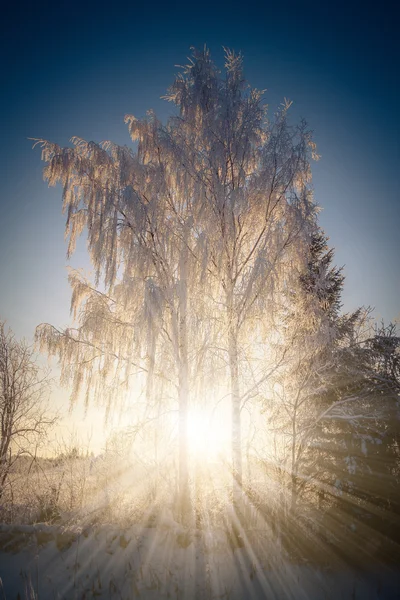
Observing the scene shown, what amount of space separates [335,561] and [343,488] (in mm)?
2290

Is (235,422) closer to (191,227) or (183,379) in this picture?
(183,379)

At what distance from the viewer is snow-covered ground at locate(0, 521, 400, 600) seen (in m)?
3.20

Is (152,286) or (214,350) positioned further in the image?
(214,350)

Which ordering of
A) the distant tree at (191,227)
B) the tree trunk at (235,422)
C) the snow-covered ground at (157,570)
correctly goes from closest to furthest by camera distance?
the snow-covered ground at (157,570), the tree trunk at (235,422), the distant tree at (191,227)

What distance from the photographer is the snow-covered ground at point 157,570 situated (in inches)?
126

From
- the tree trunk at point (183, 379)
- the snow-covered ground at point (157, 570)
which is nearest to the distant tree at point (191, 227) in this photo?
the tree trunk at point (183, 379)

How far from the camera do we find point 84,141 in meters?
5.41

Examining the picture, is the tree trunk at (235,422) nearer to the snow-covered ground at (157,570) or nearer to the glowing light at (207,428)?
the glowing light at (207,428)

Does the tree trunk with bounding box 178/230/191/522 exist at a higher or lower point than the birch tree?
lower

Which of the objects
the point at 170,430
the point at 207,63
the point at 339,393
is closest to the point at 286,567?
the point at 170,430

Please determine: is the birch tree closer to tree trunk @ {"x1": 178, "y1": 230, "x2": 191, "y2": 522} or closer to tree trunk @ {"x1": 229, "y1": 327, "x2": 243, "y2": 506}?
tree trunk @ {"x1": 229, "y1": 327, "x2": 243, "y2": 506}

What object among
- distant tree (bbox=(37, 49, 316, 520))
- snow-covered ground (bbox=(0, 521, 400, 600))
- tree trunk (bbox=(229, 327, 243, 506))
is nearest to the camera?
snow-covered ground (bbox=(0, 521, 400, 600))

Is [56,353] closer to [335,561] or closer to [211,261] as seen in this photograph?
[211,261]

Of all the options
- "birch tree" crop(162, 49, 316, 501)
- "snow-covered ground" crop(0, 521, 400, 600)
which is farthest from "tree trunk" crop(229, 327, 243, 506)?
"snow-covered ground" crop(0, 521, 400, 600)
